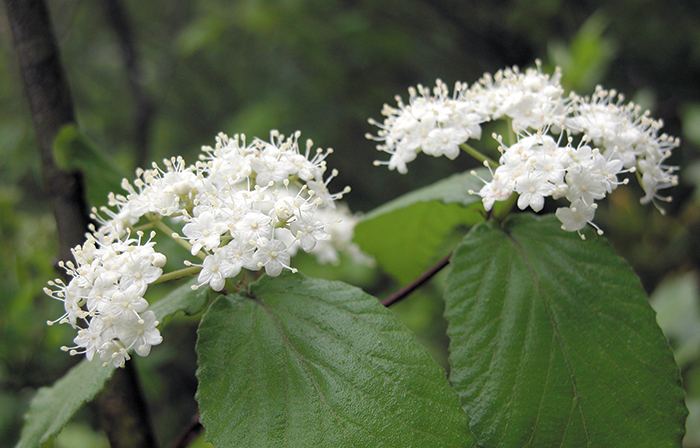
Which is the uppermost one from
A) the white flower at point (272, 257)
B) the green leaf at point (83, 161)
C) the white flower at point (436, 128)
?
the green leaf at point (83, 161)

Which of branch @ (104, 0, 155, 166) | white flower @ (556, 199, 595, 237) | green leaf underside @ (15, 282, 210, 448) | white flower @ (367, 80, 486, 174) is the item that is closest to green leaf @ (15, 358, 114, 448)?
green leaf underside @ (15, 282, 210, 448)

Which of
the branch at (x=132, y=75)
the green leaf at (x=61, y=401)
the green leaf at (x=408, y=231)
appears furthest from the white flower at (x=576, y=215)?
the branch at (x=132, y=75)

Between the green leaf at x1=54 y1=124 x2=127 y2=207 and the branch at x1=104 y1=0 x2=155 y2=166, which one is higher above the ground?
the branch at x1=104 y1=0 x2=155 y2=166

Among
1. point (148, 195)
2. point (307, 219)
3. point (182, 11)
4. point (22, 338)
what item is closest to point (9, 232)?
point (22, 338)

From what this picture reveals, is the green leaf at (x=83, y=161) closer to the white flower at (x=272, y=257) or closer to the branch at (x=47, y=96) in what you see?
the branch at (x=47, y=96)

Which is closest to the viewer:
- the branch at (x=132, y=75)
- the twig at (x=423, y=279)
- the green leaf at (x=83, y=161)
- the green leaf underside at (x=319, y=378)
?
the green leaf underside at (x=319, y=378)

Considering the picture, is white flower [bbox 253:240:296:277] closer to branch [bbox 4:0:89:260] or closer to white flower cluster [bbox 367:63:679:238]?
white flower cluster [bbox 367:63:679:238]

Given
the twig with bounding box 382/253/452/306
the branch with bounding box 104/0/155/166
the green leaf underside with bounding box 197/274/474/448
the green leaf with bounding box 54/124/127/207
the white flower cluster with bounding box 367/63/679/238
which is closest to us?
the green leaf underside with bounding box 197/274/474/448
